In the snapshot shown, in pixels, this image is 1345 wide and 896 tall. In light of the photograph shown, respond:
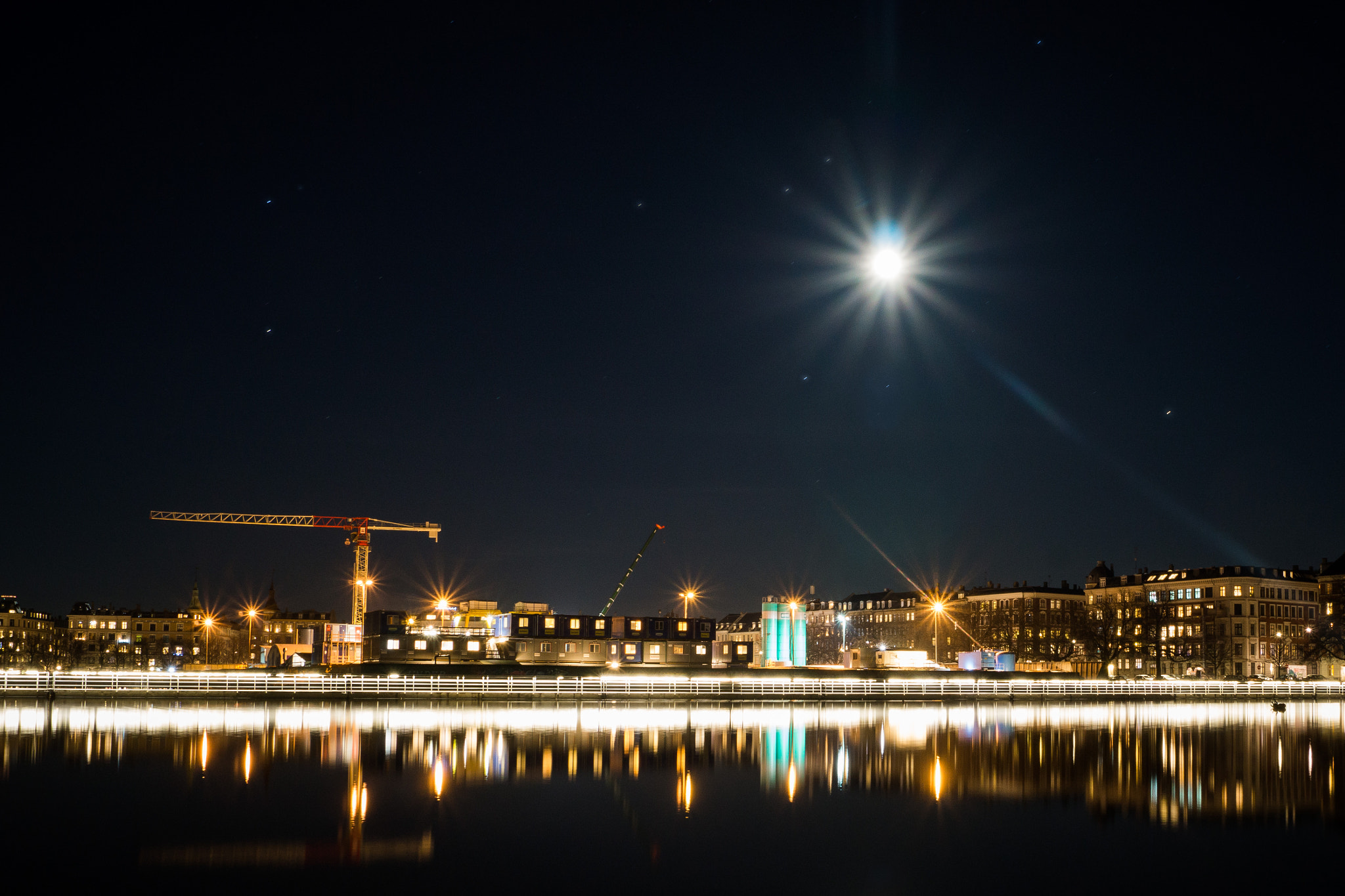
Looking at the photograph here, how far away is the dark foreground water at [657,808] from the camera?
18.8 m

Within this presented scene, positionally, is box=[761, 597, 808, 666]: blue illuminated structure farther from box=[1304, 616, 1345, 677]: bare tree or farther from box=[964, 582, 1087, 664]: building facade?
box=[1304, 616, 1345, 677]: bare tree

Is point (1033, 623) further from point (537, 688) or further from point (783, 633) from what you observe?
point (537, 688)

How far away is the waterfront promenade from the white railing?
0.22ft

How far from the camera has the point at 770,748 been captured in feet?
124

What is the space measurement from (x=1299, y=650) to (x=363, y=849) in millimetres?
162035

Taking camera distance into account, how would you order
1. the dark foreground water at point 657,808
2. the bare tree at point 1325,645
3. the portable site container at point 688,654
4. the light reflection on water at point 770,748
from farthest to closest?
1. the bare tree at point 1325,645
2. the portable site container at point 688,654
3. the light reflection on water at point 770,748
4. the dark foreground water at point 657,808

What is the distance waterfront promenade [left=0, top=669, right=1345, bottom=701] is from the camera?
6081cm

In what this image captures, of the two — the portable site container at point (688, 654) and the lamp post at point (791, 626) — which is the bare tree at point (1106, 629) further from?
the portable site container at point (688, 654)

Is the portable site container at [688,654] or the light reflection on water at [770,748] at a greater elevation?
the light reflection on water at [770,748]

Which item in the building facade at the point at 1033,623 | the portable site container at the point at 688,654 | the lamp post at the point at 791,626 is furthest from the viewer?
the building facade at the point at 1033,623

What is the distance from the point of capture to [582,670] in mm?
99875

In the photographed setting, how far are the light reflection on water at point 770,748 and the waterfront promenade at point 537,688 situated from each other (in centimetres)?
228

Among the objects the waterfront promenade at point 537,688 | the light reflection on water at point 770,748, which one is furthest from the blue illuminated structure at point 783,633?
the light reflection on water at point 770,748

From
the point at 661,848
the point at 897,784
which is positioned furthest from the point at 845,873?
the point at 897,784
